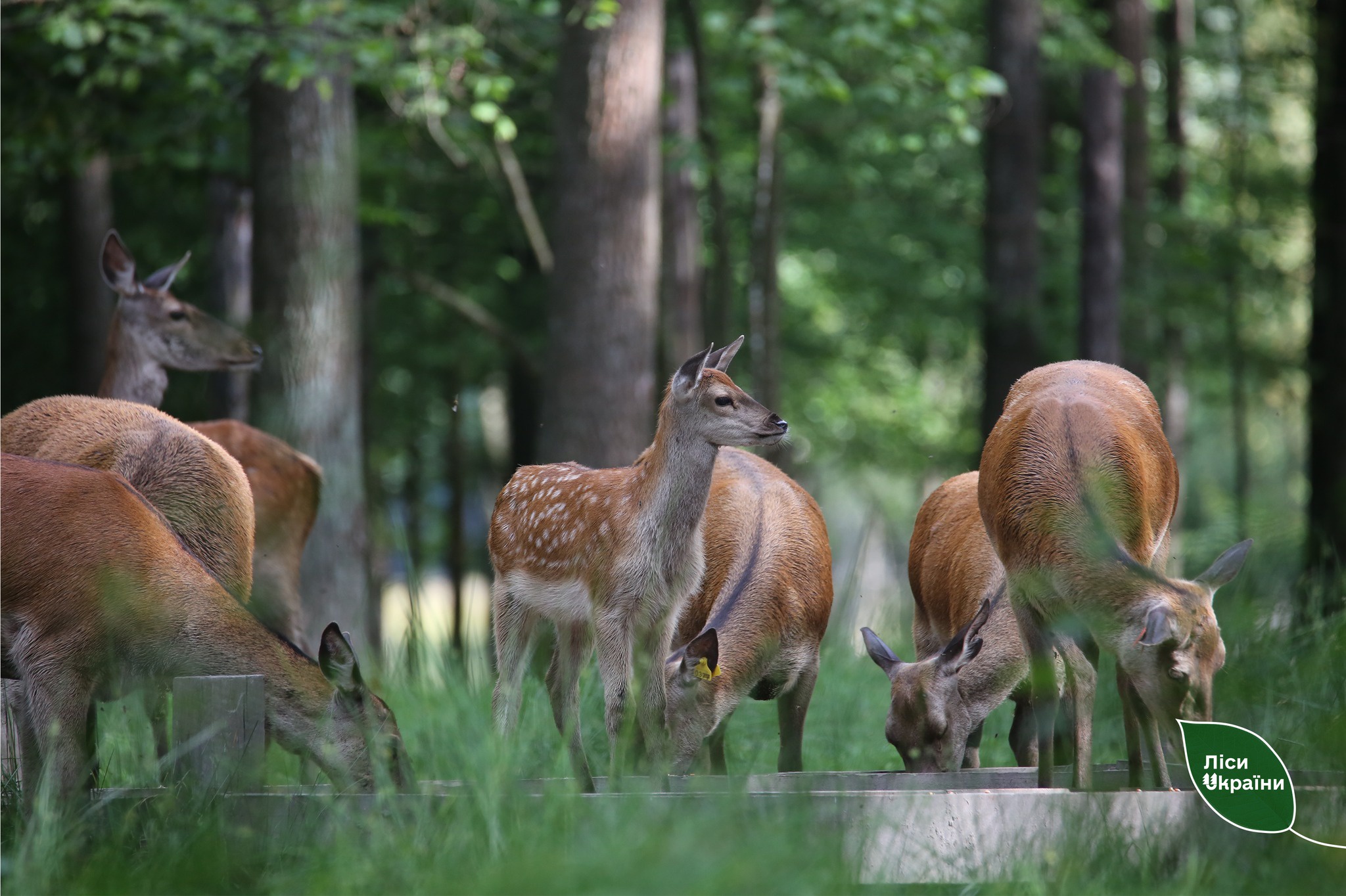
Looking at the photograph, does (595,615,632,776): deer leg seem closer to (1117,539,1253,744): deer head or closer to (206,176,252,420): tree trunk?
(1117,539,1253,744): deer head

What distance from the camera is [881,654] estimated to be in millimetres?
6453

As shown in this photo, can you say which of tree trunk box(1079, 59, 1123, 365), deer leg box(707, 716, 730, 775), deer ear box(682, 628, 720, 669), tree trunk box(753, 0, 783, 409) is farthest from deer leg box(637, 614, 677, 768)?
tree trunk box(1079, 59, 1123, 365)

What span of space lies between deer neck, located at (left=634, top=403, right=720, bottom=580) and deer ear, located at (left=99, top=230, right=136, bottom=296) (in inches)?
166

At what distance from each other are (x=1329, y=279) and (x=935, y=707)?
292 inches

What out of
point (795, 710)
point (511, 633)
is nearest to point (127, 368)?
point (511, 633)

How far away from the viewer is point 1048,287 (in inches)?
752

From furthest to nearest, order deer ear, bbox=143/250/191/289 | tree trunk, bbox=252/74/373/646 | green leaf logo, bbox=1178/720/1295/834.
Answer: tree trunk, bbox=252/74/373/646, deer ear, bbox=143/250/191/289, green leaf logo, bbox=1178/720/1295/834

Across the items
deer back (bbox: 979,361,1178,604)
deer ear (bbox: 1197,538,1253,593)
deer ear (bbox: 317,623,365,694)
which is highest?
deer back (bbox: 979,361,1178,604)

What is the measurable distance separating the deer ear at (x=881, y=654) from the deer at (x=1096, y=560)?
84 cm

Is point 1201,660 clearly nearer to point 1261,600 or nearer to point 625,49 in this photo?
point 1261,600

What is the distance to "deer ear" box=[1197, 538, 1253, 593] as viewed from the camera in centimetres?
513

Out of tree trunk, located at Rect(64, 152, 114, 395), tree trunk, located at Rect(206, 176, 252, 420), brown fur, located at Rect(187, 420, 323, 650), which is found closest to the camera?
brown fur, located at Rect(187, 420, 323, 650)

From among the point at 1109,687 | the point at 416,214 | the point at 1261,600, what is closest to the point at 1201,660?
the point at 1109,687

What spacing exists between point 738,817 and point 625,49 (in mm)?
7038
